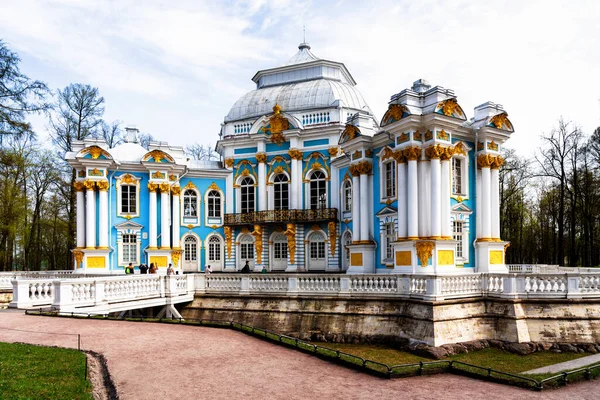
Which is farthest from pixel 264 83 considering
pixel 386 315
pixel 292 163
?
pixel 386 315

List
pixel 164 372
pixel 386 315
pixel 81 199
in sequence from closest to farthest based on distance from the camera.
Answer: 1. pixel 164 372
2. pixel 386 315
3. pixel 81 199

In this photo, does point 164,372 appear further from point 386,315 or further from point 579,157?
point 579,157

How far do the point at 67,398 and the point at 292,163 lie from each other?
2138 cm

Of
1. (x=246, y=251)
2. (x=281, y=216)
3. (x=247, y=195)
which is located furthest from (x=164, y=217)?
(x=281, y=216)

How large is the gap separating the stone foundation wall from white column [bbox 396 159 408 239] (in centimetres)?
378

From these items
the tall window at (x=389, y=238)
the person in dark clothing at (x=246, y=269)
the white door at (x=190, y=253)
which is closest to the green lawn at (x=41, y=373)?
the tall window at (x=389, y=238)

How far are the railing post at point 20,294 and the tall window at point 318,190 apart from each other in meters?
15.8

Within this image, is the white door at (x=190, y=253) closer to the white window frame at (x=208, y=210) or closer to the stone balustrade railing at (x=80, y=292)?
the white window frame at (x=208, y=210)

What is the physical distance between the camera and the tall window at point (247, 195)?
2789cm

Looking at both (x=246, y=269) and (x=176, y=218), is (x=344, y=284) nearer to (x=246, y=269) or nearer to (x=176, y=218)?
(x=246, y=269)

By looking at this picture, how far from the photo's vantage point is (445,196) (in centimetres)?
1708

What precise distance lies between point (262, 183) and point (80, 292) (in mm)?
15323

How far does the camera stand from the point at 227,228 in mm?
27609

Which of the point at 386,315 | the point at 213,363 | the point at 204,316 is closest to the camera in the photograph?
the point at 213,363
